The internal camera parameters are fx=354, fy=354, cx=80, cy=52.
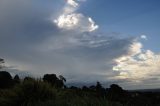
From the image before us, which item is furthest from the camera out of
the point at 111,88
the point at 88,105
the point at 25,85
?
the point at 111,88

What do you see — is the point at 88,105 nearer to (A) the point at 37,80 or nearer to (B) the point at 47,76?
(A) the point at 37,80

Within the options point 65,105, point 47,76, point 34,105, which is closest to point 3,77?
point 47,76

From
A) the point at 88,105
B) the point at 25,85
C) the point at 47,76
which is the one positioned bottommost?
the point at 88,105

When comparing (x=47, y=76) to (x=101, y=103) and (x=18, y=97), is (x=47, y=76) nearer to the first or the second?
(x=18, y=97)

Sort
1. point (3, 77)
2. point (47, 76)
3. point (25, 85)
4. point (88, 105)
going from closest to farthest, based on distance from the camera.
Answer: point (88, 105) < point (25, 85) < point (47, 76) < point (3, 77)

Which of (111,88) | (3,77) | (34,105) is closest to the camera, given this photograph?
(34,105)

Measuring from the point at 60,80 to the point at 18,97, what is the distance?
17163mm

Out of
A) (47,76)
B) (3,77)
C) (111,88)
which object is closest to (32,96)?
(111,88)

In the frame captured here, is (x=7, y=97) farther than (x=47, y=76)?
No

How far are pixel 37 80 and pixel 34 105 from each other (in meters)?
4.66

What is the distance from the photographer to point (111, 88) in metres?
28.2

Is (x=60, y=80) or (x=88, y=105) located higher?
(x=60, y=80)

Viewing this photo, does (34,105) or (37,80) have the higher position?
(37,80)

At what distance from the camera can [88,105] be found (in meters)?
11.4
